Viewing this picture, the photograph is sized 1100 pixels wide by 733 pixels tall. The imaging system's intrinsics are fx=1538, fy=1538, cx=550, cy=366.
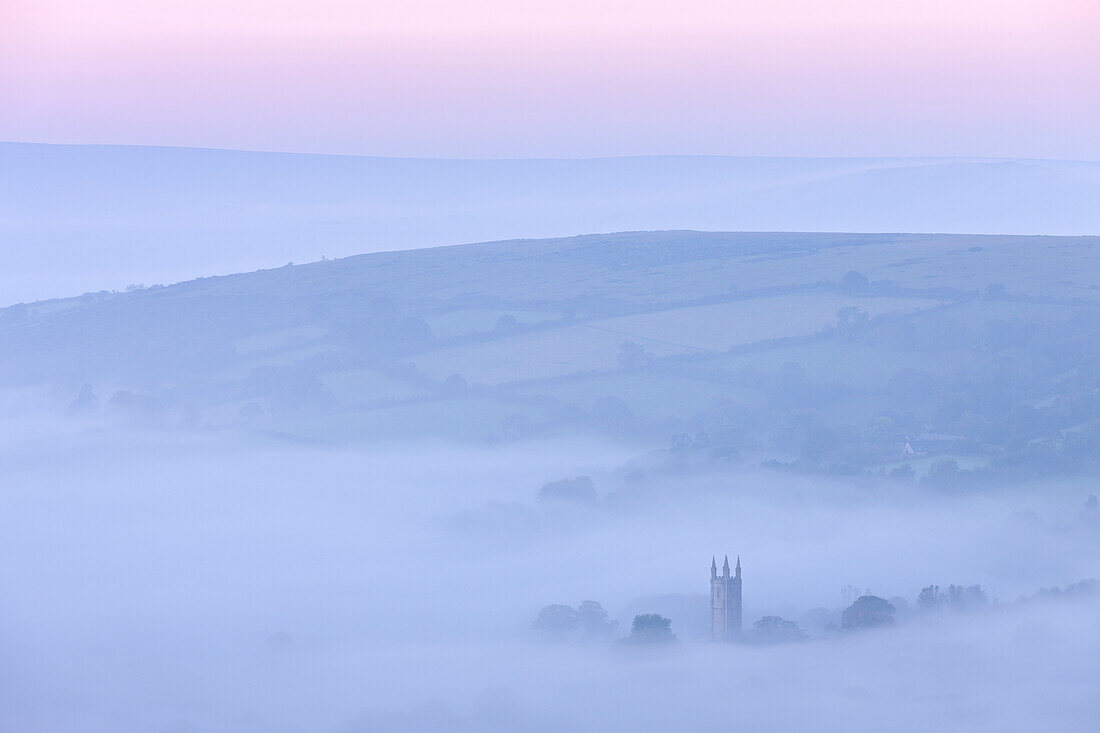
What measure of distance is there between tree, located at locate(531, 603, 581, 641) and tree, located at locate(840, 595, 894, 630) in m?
8.66

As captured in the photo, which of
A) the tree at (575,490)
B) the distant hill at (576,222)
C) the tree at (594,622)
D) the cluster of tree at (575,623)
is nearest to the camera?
the tree at (594,622)

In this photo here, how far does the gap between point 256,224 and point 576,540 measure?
459ft

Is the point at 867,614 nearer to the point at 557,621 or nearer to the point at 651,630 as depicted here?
the point at 651,630

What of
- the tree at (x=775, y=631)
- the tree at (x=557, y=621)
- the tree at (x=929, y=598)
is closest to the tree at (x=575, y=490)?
the tree at (x=557, y=621)

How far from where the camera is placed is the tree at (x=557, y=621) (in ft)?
163

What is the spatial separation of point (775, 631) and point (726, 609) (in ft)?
5.39

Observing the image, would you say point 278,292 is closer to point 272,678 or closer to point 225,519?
point 225,519

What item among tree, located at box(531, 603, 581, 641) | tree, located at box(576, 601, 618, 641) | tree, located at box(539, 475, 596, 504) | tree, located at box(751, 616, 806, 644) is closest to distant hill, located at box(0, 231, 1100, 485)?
tree, located at box(539, 475, 596, 504)

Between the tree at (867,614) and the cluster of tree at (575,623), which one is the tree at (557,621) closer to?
the cluster of tree at (575,623)

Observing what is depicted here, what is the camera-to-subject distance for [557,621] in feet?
164

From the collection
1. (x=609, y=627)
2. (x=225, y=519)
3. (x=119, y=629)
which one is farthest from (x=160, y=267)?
(x=609, y=627)

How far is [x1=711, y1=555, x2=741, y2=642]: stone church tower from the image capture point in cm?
4647

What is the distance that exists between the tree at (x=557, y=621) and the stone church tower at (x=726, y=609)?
16.3ft

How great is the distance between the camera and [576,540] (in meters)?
60.1
